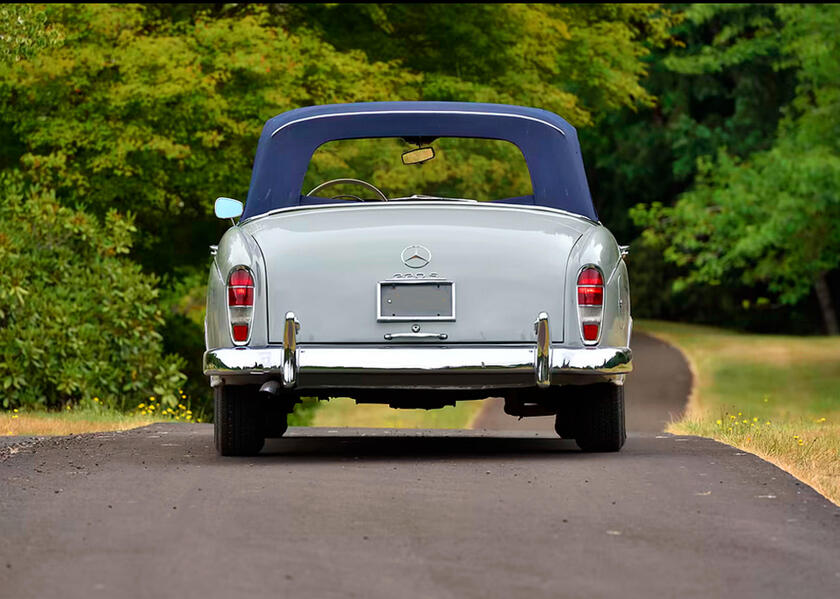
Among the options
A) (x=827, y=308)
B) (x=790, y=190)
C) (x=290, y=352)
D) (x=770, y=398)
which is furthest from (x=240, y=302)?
(x=827, y=308)

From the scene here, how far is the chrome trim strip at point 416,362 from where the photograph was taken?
809 centimetres

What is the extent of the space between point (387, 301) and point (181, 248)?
15127 mm

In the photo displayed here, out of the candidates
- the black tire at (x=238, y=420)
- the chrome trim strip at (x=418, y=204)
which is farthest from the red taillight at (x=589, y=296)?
the black tire at (x=238, y=420)

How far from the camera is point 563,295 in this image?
8312 mm

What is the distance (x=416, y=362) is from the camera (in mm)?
8102

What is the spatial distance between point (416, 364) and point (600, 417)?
63.6 inches

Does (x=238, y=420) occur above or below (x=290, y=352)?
below

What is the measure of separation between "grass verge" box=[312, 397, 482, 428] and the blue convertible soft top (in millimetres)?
14222

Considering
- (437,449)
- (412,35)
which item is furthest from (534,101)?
(437,449)

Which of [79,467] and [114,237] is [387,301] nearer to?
[79,467]

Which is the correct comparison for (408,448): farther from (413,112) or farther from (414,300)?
(413,112)

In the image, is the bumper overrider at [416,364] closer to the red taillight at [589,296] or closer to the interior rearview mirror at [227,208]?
the red taillight at [589,296]

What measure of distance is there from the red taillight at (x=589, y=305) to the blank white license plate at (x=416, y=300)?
2.27 feet

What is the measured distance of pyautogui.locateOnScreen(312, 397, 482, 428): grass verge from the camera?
955 inches
